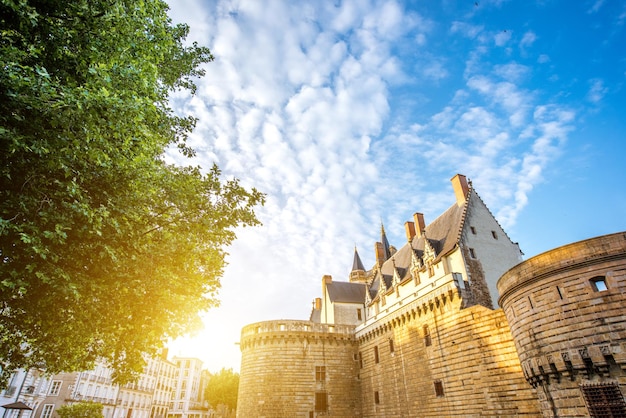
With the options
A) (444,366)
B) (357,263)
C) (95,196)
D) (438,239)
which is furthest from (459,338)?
(357,263)

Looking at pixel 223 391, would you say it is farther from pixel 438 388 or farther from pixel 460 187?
pixel 460 187

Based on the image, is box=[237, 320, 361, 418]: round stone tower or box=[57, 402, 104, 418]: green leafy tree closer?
box=[237, 320, 361, 418]: round stone tower

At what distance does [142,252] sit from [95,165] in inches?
104

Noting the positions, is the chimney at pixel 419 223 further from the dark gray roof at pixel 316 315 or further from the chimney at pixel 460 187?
the dark gray roof at pixel 316 315

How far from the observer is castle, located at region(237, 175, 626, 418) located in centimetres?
1177

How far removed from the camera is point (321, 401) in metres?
27.8

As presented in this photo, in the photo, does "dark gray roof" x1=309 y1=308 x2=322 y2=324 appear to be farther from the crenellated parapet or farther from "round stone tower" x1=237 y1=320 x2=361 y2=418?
"round stone tower" x1=237 y1=320 x2=361 y2=418

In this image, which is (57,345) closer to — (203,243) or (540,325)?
(203,243)

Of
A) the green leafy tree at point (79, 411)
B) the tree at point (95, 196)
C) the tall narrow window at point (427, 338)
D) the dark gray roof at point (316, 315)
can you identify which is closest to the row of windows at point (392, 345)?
the tall narrow window at point (427, 338)

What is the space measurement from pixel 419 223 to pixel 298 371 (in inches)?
642

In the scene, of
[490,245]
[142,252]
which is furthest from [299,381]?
[142,252]

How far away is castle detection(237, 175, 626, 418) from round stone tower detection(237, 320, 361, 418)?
0.08 metres

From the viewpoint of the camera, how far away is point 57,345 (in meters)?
11.7

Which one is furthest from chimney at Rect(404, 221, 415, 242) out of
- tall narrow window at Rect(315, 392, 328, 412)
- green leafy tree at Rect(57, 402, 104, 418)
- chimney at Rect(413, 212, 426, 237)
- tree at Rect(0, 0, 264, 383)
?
green leafy tree at Rect(57, 402, 104, 418)
